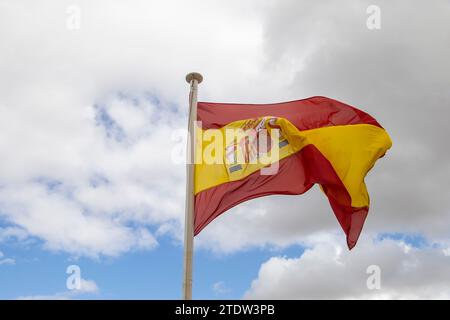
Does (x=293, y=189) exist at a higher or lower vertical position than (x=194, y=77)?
lower

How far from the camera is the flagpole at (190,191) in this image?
1355cm

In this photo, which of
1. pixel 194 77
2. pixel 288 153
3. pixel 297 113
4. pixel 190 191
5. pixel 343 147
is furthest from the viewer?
pixel 297 113

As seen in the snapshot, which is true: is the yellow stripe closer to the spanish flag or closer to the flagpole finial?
the spanish flag

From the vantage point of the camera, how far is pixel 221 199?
15.0 meters

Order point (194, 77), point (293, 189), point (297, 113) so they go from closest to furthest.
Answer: point (293, 189), point (194, 77), point (297, 113)

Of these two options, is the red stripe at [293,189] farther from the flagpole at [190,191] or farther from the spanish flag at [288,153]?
the flagpole at [190,191]

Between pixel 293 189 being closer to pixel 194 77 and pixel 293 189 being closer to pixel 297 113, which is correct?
pixel 297 113

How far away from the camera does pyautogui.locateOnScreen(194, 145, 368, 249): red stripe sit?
48.6ft

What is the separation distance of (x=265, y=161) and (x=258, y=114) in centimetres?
182

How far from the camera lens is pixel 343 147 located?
55.5 ft

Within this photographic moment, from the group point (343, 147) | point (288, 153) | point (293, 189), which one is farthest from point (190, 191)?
point (343, 147)

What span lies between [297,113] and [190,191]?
15.5ft
